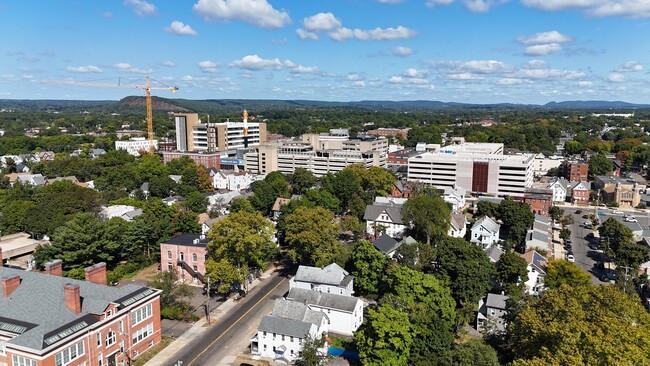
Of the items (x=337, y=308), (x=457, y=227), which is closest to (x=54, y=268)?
(x=337, y=308)

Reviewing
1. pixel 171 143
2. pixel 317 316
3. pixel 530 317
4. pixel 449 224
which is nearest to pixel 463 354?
pixel 530 317

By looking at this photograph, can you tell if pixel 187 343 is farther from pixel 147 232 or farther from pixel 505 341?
pixel 505 341

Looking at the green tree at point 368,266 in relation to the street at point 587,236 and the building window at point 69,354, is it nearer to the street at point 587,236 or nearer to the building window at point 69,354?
the building window at point 69,354

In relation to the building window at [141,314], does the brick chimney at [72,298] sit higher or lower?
higher

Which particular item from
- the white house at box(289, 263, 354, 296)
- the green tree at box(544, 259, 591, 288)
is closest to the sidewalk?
the white house at box(289, 263, 354, 296)

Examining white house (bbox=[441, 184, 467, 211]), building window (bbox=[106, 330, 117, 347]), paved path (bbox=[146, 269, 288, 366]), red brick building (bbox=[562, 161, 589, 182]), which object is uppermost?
red brick building (bbox=[562, 161, 589, 182])

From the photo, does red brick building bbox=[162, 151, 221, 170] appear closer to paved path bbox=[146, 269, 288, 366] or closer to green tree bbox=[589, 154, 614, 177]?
paved path bbox=[146, 269, 288, 366]

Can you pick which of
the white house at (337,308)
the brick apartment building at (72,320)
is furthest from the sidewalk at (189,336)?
the white house at (337,308)
